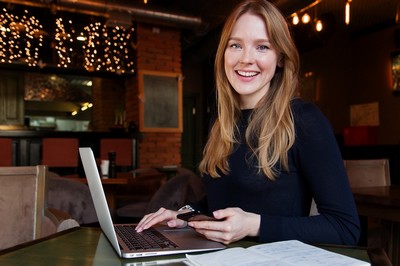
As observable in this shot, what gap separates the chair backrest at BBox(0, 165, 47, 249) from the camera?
63.8 inches

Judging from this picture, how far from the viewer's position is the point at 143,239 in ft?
3.35

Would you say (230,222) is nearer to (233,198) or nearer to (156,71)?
(233,198)

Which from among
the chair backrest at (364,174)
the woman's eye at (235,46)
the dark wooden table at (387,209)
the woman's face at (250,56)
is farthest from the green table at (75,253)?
the chair backrest at (364,174)

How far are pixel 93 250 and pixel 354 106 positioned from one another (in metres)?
8.91

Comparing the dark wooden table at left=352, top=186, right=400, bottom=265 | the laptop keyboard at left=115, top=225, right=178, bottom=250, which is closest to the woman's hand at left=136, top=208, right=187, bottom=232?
the laptop keyboard at left=115, top=225, right=178, bottom=250

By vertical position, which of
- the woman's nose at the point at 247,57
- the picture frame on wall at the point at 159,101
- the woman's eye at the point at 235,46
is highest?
the picture frame on wall at the point at 159,101

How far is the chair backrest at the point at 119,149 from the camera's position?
5.69m

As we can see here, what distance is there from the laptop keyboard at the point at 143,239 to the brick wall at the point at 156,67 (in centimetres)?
551

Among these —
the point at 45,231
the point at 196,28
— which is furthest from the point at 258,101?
the point at 196,28

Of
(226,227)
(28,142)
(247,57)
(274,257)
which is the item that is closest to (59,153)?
(28,142)

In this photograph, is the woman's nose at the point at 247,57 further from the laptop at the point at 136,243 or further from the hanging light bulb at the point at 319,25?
the hanging light bulb at the point at 319,25

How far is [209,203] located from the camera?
4.68ft

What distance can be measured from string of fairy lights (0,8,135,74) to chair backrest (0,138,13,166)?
1665 mm

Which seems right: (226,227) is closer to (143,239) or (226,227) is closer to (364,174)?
(143,239)
